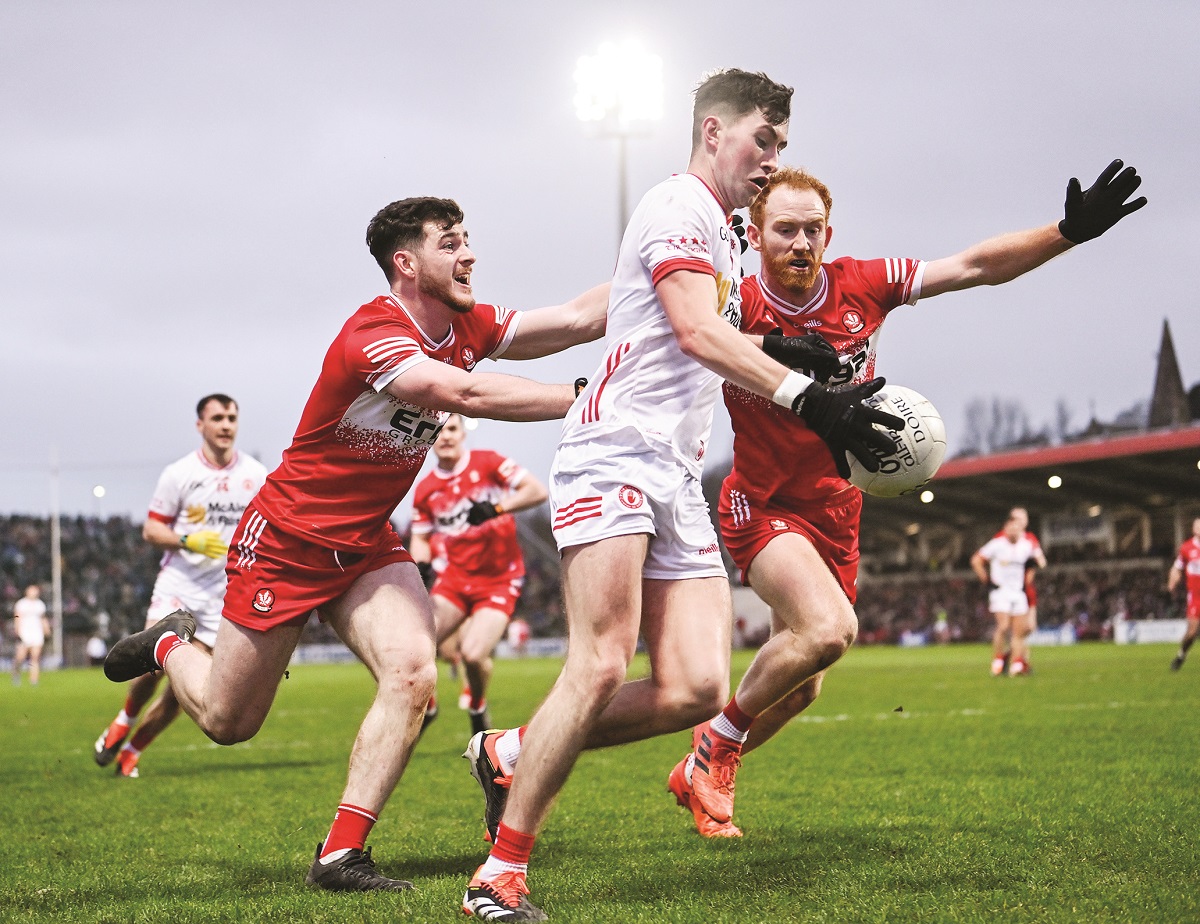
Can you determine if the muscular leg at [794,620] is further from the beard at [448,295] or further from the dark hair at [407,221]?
the dark hair at [407,221]

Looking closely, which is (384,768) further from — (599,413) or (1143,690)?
(1143,690)

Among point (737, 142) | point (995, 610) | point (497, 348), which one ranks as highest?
point (737, 142)

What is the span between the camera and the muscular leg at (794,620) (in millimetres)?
5441

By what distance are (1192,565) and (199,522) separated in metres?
16.1

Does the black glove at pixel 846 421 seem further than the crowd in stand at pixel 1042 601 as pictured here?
No

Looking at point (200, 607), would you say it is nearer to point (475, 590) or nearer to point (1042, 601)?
point (475, 590)

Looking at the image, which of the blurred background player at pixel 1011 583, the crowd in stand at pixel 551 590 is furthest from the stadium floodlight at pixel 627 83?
the crowd in stand at pixel 551 590

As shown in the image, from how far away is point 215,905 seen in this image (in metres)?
4.57

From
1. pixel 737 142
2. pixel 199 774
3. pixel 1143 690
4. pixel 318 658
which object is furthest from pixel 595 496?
pixel 318 658

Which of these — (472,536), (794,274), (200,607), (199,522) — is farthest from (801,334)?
(472,536)

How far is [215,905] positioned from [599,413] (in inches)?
85.4

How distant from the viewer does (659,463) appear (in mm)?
4238

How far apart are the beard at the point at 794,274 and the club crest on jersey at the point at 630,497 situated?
191 cm

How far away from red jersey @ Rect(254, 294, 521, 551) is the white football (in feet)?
5.30
